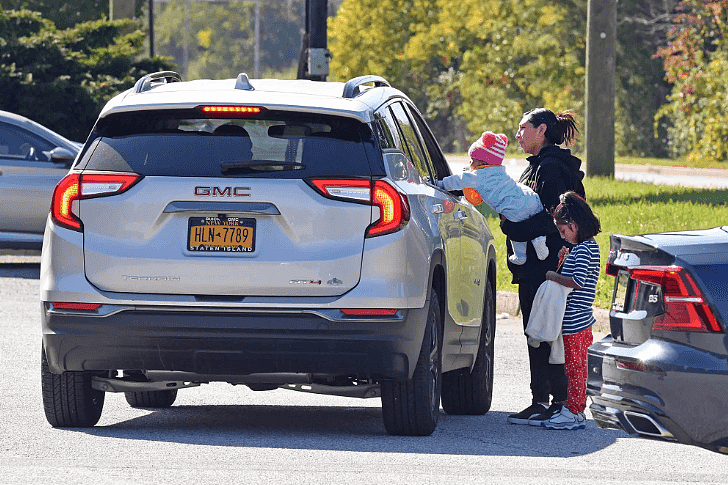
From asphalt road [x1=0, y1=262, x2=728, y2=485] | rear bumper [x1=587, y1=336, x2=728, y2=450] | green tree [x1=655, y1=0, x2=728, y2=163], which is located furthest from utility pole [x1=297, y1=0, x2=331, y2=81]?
green tree [x1=655, y1=0, x2=728, y2=163]

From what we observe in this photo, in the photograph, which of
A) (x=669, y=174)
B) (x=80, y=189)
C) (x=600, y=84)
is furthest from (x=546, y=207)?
(x=669, y=174)

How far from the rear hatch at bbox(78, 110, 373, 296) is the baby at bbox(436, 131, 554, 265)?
1.33 meters

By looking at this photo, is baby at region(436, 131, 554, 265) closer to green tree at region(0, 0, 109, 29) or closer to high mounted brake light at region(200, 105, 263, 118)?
high mounted brake light at region(200, 105, 263, 118)

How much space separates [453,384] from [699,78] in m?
33.7

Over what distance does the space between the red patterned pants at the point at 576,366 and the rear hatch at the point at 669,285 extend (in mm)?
2317

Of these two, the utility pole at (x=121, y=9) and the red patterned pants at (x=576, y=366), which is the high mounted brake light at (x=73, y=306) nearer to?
the red patterned pants at (x=576, y=366)

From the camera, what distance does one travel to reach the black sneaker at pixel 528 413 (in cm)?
830

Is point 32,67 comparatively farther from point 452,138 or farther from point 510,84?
point 452,138

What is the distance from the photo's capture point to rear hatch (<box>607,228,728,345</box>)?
17.9 feet

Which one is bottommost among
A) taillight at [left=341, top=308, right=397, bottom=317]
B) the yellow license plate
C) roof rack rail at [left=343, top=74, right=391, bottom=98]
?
taillight at [left=341, top=308, right=397, bottom=317]

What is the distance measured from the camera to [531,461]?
6949 mm

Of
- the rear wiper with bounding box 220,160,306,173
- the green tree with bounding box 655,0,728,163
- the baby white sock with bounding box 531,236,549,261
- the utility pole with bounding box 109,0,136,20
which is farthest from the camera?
the green tree with bounding box 655,0,728,163

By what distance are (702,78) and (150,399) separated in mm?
34212

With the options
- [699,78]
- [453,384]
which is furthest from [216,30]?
[453,384]
